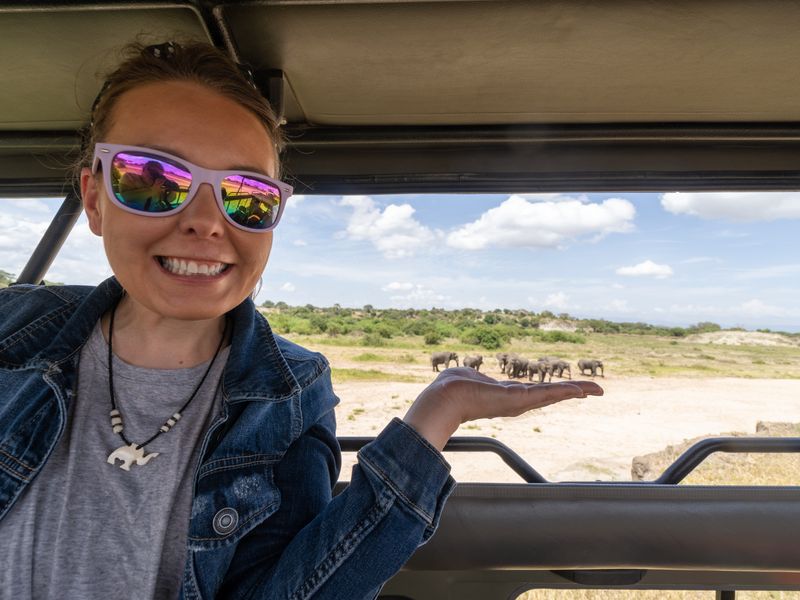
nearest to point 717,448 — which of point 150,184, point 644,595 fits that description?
point 644,595

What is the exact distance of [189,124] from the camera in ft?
3.00

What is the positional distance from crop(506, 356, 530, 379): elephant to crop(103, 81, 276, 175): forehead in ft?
2.99

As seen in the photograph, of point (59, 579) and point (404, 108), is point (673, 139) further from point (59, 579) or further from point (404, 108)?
point (59, 579)

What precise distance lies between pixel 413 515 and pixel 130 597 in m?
0.50

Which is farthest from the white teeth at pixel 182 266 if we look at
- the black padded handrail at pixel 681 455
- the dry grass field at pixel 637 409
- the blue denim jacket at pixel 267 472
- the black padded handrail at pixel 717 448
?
the black padded handrail at pixel 717 448

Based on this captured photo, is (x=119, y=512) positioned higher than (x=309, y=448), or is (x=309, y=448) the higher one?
(x=309, y=448)

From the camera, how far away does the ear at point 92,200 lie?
95 centimetres

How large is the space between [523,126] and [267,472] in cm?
120

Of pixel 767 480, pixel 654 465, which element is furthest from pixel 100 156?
pixel 767 480

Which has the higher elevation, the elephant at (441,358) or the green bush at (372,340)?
the green bush at (372,340)

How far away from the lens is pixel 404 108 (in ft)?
4.90

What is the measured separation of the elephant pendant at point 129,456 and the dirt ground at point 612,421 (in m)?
0.79

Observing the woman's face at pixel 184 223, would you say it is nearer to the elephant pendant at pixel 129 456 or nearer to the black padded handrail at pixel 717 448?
the elephant pendant at pixel 129 456

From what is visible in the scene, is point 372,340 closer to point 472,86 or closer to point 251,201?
point 472,86
